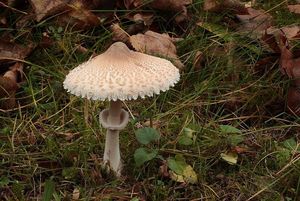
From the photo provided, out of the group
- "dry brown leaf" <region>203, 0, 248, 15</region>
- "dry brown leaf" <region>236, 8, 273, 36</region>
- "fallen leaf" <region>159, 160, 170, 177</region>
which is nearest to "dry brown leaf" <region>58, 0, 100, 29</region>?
"dry brown leaf" <region>203, 0, 248, 15</region>

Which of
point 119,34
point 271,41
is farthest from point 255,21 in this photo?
point 119,34

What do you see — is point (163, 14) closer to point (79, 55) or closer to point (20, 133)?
point (79, 55)

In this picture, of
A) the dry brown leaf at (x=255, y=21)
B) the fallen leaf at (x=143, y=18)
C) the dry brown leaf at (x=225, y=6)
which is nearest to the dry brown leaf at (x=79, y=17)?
the fallen leaf at (x=143, y=18)

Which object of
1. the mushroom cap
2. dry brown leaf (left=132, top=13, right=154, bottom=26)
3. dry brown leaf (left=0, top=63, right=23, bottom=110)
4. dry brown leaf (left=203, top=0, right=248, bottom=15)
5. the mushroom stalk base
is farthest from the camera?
dry brown leaf (left=203, top=0, right=248, bottom=15)

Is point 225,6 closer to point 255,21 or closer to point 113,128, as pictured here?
point 255,21

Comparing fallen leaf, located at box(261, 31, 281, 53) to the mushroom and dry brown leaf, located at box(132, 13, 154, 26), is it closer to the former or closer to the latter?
dry brown leaf, located at box(132, 13, 154, 26)

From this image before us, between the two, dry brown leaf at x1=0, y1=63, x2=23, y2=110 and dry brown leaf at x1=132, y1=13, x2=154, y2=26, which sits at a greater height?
dry brown leaf at x1=132, y1=13, x2=154, y2=26
